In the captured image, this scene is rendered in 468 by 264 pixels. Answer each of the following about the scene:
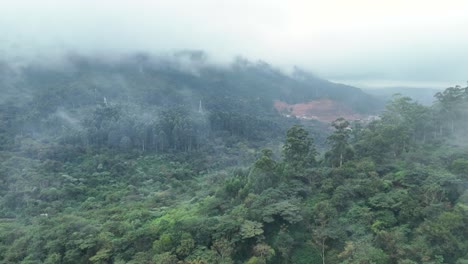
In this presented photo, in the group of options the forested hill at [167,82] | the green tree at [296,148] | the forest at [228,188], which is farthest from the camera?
the forested hill at [167,82]

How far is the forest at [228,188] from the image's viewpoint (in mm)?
20375

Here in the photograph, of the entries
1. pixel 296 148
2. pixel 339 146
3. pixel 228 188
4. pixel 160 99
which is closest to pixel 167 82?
pixel 160 99

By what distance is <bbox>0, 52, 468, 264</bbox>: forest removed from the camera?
20375mm

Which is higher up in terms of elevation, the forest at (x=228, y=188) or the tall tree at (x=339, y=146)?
the tall tree at (x=339, y=146)

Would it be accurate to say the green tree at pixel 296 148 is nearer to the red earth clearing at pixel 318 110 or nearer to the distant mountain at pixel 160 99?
the distant mountain at pixel 160 99

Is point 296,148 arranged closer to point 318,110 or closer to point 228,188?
point 228,188

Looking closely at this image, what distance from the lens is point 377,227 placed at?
66.9 feet

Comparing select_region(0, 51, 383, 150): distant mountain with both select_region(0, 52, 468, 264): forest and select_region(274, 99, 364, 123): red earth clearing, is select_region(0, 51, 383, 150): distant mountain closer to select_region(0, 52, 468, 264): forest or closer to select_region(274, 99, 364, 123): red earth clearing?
select_region(274, 99, 364, 123): red earth clearing

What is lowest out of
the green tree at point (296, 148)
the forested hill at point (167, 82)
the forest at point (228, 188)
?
the forest at point (228, 188)

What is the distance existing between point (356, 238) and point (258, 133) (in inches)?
1800

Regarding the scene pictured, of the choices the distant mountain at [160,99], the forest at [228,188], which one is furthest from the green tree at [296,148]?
the distant mountain at [160,99]

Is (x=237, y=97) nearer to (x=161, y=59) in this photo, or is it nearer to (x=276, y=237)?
(x=161, y=59)

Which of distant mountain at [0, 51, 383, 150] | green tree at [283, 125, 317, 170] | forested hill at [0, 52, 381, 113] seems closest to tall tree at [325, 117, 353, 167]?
green tree at [283, 125, 317, 170]

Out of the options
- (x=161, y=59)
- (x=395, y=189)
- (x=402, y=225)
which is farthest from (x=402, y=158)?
(x=161, y=59)
